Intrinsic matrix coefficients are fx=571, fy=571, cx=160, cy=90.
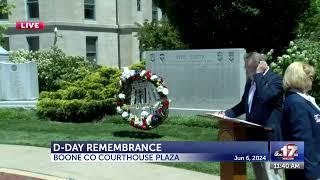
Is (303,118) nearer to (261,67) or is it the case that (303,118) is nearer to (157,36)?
(261,67)

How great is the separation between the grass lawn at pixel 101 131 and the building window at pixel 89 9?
25.6 m

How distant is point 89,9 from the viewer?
135 ft

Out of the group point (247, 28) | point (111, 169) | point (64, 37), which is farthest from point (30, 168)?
point (64, 37)

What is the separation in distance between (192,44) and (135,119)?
5978 mm

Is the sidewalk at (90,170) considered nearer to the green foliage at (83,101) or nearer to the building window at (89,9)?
the green foliage at (83,101)

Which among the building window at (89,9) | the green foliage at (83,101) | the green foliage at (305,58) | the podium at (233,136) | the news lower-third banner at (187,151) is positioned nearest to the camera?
the news lower-third banner at (187,151)

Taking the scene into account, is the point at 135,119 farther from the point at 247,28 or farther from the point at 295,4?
the point at 295,4

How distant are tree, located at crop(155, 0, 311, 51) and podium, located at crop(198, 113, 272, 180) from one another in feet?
34.1

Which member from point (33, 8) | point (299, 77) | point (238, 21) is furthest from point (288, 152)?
point (33, 8)

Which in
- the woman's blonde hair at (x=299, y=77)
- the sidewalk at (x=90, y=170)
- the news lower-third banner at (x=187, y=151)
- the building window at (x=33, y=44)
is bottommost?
the sidewalk at (x=90, y=170)

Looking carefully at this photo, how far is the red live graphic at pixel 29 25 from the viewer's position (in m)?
37.7

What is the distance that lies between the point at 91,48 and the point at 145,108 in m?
30.2

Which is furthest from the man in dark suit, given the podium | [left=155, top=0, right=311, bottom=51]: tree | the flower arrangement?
[left=155, top=0, right=311, bottom=51]: tree

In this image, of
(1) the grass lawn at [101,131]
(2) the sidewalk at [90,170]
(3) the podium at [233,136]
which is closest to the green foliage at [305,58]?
(1) the grass lawn at [101,131]
